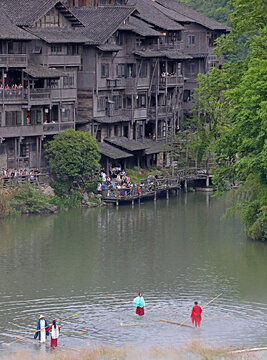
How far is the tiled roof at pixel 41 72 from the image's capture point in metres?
88.0

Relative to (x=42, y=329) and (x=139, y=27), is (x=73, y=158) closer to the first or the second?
(x=139, y=27)

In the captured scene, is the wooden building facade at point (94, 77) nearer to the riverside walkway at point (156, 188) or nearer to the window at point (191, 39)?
the window at point (191, 39)

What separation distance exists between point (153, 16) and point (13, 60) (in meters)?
27.9

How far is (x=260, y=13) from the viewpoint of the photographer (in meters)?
77.1

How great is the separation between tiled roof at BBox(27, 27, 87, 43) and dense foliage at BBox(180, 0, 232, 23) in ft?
163

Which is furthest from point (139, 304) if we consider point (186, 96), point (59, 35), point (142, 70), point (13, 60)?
point (186, 96)

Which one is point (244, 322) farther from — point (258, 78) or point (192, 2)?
point (192, 2)

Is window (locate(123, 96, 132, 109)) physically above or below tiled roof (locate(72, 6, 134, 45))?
below

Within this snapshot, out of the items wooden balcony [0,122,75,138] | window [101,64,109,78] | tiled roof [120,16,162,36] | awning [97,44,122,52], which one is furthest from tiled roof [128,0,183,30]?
wooden balcony [0,122,75,138]

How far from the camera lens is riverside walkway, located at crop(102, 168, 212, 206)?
295 feet

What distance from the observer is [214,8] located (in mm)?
149375

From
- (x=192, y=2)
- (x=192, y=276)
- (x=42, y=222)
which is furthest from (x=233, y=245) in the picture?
(x=192, y=2)

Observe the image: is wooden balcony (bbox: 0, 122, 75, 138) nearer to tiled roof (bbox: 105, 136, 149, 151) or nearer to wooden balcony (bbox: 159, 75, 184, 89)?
tiled roof (bbox: 105, 136, 149, 151)

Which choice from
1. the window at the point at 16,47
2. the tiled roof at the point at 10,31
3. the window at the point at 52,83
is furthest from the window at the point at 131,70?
the tiled roof at the point at 10,31
